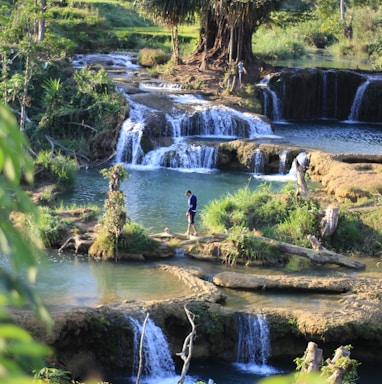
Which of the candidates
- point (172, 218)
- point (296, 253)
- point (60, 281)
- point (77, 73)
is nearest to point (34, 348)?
point (60, 281)

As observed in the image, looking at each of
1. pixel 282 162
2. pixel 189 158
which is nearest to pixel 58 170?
pixel 189 158

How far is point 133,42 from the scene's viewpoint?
4500 cm

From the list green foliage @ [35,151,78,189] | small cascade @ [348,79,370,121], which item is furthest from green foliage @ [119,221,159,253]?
small cascade @ [348,79,370,121]

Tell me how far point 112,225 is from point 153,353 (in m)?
3.72

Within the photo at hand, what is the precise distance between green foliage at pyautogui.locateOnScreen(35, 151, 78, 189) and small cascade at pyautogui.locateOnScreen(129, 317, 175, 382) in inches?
376

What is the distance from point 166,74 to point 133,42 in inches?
448

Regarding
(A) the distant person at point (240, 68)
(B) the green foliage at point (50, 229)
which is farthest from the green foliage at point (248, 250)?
(A) the distant person at point (240, 68)

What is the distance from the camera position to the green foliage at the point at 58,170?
70.5 feet

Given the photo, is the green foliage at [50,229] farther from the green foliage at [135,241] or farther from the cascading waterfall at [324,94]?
the cascading waterfall at [324,94]

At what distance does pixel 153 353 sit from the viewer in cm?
1253

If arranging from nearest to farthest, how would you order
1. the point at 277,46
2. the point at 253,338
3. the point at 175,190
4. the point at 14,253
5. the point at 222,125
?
the point at 14,253 → the point at 253,338 → the point at 175,190 → the point at 222,125 → the point at 277,46

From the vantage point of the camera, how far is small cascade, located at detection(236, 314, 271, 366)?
12.9 metres

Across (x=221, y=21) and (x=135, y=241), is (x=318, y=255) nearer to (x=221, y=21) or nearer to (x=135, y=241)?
(x=135, y=241)

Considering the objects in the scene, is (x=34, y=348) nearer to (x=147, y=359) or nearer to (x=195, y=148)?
(x=147, y=359)
